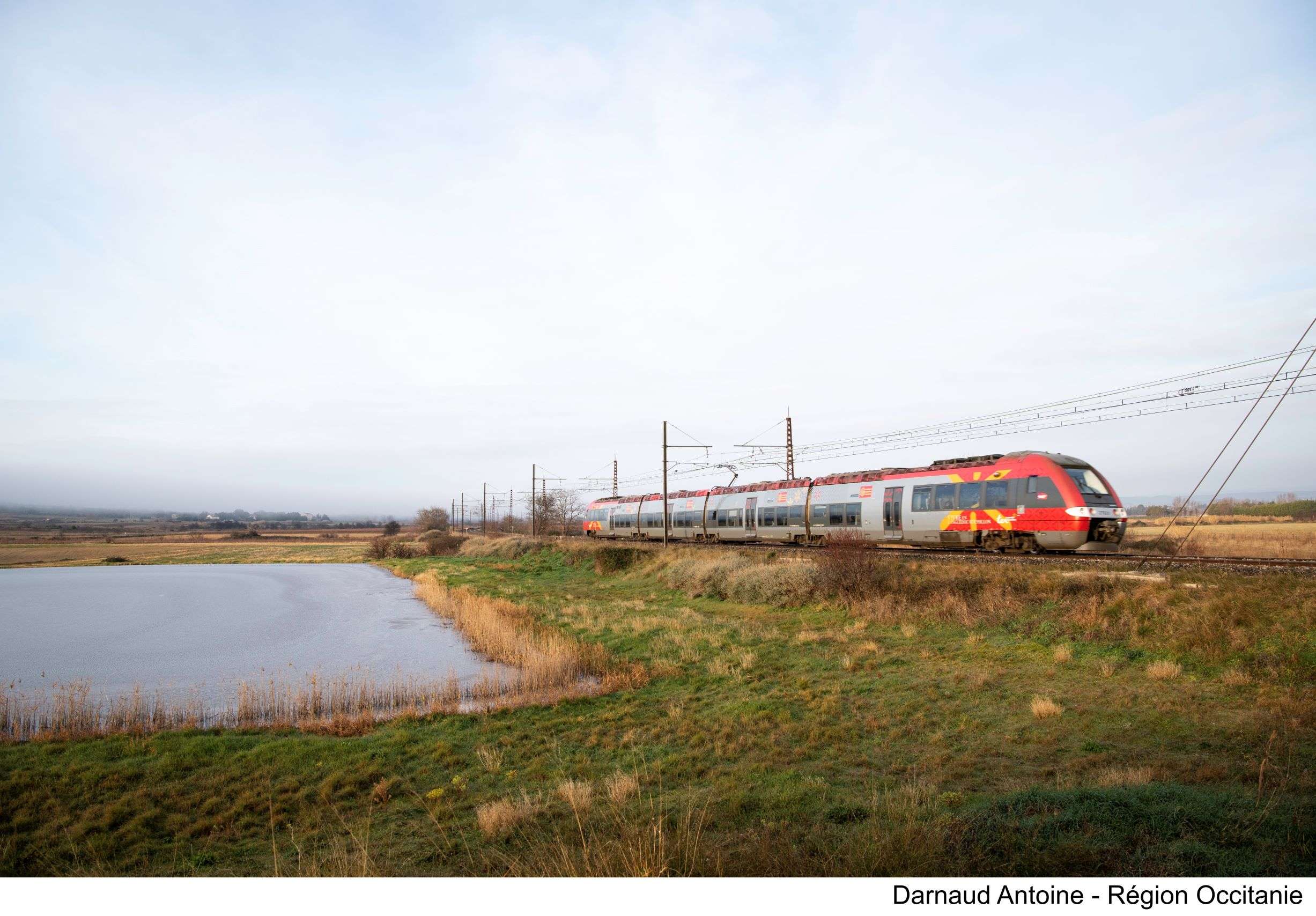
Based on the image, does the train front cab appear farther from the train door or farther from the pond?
the pond

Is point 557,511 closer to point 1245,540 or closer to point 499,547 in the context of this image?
point 499,547

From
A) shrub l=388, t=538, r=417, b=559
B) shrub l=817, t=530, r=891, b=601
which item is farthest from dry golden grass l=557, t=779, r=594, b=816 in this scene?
shrub l=388, t=538, r=417, b=559

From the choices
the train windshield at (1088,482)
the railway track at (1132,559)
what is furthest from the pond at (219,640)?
the train windshield at (1088,482)

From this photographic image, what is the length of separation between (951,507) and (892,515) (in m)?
2.93

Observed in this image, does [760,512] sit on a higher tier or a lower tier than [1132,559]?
higher

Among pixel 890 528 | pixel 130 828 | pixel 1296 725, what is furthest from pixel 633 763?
pixel 890 528

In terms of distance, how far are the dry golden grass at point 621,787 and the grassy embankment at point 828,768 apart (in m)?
0.04

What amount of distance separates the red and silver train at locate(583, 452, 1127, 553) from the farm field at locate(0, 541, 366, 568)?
5721 cm

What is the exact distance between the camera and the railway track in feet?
48.5

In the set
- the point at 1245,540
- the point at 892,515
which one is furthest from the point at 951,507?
the point at 1245,540

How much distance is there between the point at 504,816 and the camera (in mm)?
8023

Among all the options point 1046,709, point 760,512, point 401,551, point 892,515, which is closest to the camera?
point 1046,709

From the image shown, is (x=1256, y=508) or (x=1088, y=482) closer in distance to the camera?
(x=1088, y=482)

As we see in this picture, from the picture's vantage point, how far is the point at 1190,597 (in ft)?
45.4
